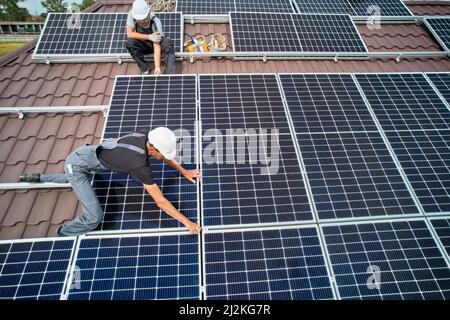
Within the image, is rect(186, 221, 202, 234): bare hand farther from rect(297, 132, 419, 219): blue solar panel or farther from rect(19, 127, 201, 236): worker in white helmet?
rect(297, 132, 419, 219): blue solar panel

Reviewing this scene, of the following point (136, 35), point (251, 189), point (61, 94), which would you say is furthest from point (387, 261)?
point (61, 94)

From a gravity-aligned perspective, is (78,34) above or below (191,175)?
above

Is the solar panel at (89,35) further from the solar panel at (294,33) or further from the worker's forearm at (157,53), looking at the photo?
the solar panel at (294,33)

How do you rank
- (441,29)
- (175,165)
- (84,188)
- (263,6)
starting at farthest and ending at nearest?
(263,6) < (441,29) < (175,165) < (84,188)

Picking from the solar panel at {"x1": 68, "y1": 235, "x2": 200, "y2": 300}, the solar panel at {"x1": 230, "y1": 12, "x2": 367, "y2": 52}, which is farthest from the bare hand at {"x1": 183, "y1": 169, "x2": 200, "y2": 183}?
the solar panel at {"x1": 230, "y1": 12, "x2": 367, "y2": 52}

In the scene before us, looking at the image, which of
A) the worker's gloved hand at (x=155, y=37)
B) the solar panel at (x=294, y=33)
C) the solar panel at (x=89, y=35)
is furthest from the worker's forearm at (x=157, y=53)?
the solar panel at (x=294, y=33)

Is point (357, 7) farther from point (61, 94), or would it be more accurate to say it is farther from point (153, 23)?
point (61, 94)

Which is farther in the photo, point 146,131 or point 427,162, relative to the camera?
point 427,162
